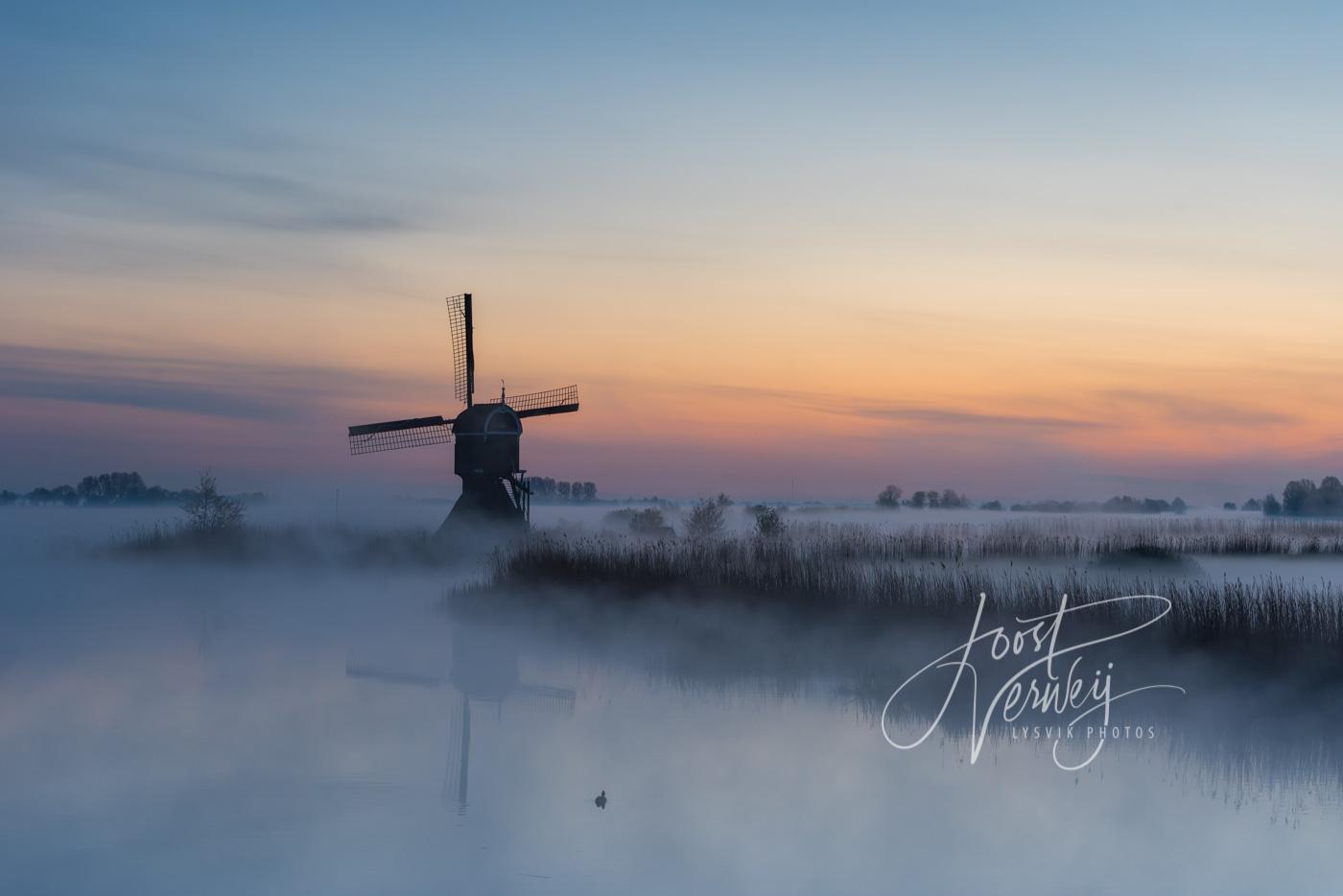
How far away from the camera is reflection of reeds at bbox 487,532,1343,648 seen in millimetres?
14289

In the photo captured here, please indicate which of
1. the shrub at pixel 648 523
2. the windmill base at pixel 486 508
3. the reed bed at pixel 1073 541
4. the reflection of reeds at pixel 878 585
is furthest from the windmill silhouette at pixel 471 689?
the shrub at pixel 648 523

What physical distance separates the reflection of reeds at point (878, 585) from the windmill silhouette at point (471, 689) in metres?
2.96

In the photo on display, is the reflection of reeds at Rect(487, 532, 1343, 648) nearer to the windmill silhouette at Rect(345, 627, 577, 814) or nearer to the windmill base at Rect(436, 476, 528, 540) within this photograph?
the windmill silhouette at Rect(345, 627, 577, 814)

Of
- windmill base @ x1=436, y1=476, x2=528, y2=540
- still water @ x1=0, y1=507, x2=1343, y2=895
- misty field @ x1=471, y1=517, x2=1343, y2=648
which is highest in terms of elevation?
windmill base @ x1=436, y1=476, x2=528, y2=540

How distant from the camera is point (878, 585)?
1775cm

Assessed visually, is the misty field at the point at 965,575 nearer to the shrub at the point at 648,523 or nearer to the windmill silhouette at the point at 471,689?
the windmill silhouette at the point at 471,689

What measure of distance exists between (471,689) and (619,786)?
5.89 meters

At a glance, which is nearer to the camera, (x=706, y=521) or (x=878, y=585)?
(x=878, y=585)

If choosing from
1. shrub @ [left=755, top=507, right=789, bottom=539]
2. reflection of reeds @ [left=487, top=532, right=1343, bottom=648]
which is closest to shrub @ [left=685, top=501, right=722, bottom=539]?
shrub @ [left=755, top=507, right=789, bottom=539]

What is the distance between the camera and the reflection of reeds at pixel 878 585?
46.9 feet

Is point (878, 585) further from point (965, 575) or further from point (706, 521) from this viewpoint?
point (706, 521)

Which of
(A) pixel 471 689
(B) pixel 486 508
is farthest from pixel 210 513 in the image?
(A) pixel 471 689

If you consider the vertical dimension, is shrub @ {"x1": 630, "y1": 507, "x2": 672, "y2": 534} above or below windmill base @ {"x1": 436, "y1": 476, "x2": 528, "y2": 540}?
below

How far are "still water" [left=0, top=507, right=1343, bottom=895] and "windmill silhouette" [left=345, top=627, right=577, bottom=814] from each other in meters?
0.07
